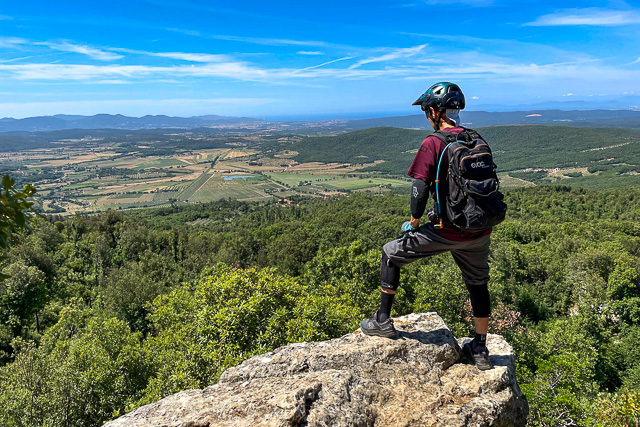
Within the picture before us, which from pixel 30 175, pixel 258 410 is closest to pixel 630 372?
pixel 258 410

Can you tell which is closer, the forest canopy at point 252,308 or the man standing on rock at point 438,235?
the man standing on rock at point 438,235

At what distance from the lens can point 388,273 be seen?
512 centimetres

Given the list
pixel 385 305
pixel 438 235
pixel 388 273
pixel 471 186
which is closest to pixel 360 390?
pixel 385 305

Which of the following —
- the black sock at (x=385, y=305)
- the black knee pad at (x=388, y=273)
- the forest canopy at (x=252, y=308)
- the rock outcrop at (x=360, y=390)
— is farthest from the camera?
the forest canopy at (x=252, y=308)

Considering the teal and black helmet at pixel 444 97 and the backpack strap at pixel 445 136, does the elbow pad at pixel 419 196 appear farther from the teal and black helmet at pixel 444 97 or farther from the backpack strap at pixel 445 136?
the teal and black helmet at pixel 444 97

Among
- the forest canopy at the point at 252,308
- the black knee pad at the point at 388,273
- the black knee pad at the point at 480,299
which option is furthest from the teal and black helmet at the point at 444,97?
the forest canopy at the point at 252,308

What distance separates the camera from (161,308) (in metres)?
15.3

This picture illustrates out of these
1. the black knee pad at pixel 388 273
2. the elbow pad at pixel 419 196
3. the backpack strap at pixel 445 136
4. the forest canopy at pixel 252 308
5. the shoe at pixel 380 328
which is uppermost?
the backpack strap at pixel 445 136

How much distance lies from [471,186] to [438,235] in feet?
2.75

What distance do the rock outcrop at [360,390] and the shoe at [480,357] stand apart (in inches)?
4.2

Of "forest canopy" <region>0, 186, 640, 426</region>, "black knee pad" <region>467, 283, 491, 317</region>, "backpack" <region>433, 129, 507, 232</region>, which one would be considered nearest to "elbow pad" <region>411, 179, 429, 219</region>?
"backpack" <region>433, 129, 507, 232</region>

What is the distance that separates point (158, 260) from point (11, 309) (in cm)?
A: 1881

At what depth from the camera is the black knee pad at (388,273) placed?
16.7 feet

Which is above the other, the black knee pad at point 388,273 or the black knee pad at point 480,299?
the black knee pad at point 388,273
